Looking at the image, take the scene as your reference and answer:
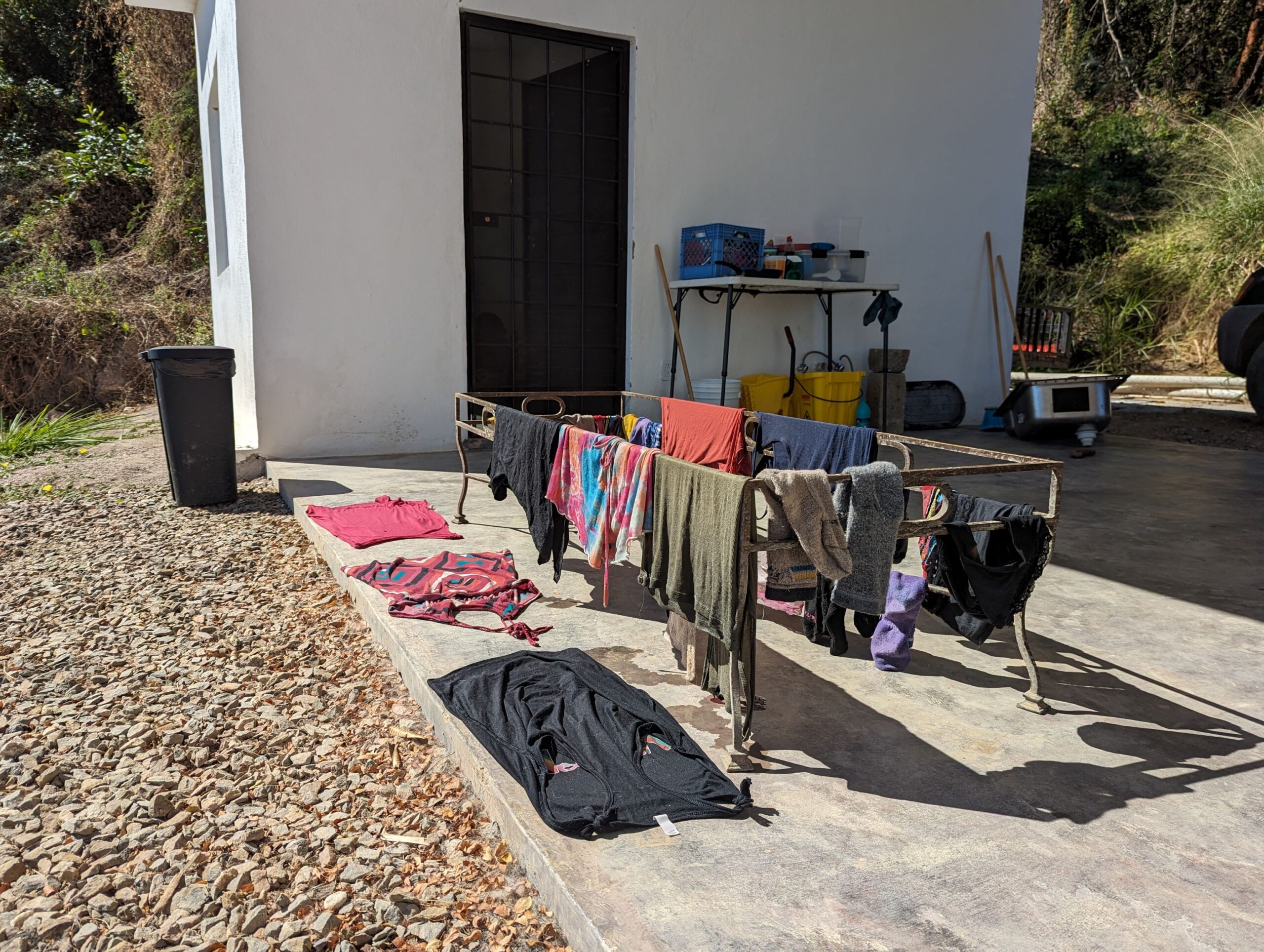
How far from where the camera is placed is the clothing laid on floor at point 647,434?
4.18 m

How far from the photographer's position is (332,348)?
699 cm

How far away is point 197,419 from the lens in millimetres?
5605

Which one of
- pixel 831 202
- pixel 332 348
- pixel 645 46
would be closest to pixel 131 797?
pixel 332 348

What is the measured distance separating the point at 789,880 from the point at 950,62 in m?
10.1

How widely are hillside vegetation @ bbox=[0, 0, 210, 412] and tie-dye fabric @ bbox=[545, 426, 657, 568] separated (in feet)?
29.4

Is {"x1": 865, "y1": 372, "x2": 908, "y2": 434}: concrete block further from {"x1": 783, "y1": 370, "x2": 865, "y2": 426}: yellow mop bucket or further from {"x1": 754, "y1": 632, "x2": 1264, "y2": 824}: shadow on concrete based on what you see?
{"x1": 754, "y1": 632, "x2": 1264, "y2": 824}: shadow on concrete

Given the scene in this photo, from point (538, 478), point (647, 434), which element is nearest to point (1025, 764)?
point (538, 478)

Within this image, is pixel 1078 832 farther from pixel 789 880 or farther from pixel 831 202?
pixel 831 202

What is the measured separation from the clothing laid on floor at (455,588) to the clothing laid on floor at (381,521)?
1.43ft

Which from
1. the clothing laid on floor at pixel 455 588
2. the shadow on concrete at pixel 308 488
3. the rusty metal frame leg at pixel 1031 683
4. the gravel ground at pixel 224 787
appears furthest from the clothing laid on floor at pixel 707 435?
the shadow on concrete at pixel 308 488

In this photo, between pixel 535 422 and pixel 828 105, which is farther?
pixel 828 105

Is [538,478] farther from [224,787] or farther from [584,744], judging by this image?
[224,787]

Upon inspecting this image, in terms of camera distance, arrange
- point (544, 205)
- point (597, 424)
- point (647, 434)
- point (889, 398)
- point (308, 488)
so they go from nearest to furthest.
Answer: point (647, 434) → point (597, 424) → point (308, 488) → point (544, 205) → point (889, 398)

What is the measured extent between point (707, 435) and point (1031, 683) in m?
1.59
